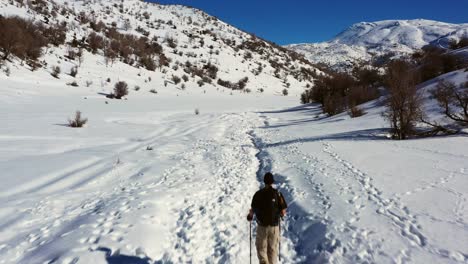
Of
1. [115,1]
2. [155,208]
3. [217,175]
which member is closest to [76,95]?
[217,175]

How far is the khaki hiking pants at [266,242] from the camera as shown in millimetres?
4297

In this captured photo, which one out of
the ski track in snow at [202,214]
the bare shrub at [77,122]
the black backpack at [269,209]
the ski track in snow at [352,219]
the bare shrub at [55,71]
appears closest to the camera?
the black backpack at [269,209]

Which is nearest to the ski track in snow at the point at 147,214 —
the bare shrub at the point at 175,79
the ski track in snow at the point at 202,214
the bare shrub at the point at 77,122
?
the ski track in snow at the point at 202,214

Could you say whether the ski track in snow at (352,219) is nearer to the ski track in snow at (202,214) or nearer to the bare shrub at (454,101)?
the ski track in snow at (202,214)

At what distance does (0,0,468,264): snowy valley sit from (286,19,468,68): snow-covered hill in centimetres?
6418

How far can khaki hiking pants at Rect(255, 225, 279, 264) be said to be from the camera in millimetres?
4297

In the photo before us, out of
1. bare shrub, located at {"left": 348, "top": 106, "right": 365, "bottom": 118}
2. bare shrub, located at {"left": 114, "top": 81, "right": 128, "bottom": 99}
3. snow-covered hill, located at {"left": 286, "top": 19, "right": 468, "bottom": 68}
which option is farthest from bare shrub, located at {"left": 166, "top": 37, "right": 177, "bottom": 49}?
snow-covered hill, located at {"left": 286, "top": 19, "right": 468, "bottom": 68}

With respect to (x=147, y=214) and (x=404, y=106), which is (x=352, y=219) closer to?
(x=147, y=214)

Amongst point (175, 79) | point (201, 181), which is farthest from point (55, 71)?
point (201, 181)

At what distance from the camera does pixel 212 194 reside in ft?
23.1

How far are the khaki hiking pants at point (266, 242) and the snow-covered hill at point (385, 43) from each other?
73.3 meters

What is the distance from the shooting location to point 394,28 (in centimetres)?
12200

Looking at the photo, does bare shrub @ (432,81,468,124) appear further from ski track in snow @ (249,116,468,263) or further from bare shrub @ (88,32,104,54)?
bare shrub @ (88,32,104,54)

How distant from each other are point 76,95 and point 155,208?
15115 millimetres
